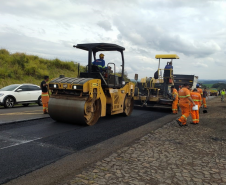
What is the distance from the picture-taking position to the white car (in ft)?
41.7

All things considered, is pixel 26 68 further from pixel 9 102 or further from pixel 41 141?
pixel 41 141

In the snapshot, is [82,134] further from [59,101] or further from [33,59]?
[33,59]

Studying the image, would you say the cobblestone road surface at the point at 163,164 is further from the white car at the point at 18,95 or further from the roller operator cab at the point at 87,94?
the white car at the point at 18,95

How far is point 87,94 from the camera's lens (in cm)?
732

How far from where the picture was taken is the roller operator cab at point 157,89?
41.8 feet

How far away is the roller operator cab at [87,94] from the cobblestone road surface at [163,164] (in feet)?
6.93

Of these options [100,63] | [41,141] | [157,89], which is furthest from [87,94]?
[157,89]

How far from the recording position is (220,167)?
4.30m

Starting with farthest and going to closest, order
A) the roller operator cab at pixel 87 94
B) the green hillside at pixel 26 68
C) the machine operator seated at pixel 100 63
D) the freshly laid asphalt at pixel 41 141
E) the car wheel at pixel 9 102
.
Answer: the green hillside at pixel 26 68 < the car wheel at pixel 9 102 < the machine operator seated at pixel 100 63 < the roller operator cab at pixel 87 94 < the freshly laid asphalt at pixel 41 141

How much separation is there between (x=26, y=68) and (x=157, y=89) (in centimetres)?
1522

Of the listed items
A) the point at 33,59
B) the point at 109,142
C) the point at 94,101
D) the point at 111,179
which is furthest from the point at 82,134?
the point at 33,59

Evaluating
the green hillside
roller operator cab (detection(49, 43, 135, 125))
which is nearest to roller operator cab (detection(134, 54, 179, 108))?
roller operator cab (detection(49, 43, 135, 125))

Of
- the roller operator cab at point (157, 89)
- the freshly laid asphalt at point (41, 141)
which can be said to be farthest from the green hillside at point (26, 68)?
the freshly laid asphalt at point (41, 141)

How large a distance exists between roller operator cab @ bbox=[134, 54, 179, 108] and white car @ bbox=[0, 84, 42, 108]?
5927 millimetres
